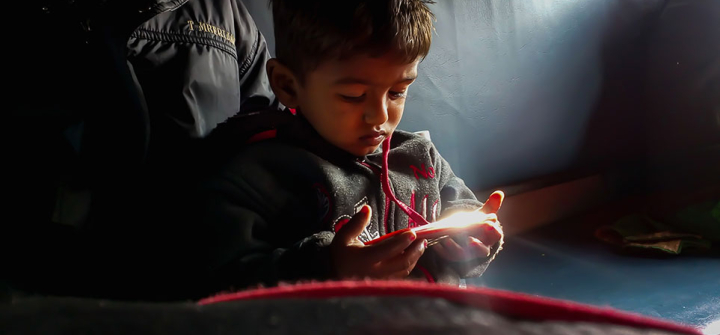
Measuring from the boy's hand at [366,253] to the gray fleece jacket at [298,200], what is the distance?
0.05 ft

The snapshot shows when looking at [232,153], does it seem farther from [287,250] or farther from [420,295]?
[420,295]

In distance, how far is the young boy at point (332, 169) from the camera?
0.51m

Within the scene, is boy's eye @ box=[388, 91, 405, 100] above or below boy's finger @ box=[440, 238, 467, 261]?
above

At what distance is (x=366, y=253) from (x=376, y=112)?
0.17 m

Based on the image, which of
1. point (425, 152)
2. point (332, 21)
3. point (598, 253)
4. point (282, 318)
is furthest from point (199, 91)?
point (598, 253)

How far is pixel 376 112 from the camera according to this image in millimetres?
559

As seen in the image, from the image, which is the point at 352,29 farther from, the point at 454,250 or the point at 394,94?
the point at 454,250

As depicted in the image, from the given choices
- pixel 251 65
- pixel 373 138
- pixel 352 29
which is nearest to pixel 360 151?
pixel 373 138

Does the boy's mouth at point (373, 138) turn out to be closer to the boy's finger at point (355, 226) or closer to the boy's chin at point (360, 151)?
the boy's chin at point (360, 151)

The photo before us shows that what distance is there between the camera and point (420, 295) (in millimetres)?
170

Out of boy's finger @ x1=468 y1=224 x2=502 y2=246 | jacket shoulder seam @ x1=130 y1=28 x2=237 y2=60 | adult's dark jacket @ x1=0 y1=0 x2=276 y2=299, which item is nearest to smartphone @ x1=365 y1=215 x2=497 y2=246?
boy's finger @ x1=468 y1=224 x2=502 y2=246

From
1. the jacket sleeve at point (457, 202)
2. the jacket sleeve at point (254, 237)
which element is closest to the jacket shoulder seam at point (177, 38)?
the jacket sleeve at point (254, 237)

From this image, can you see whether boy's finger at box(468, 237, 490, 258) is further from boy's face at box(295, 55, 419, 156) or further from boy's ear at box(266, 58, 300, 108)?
boy's ear at box(266, 58, 300, 108)

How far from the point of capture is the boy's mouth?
585 millimetres
